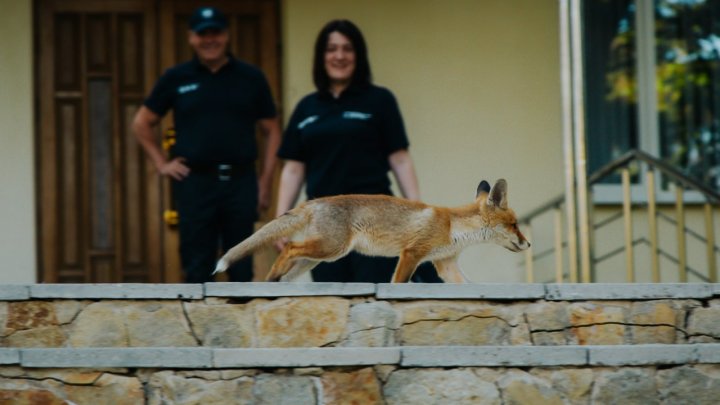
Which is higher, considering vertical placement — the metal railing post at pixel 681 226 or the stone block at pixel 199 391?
the metal railing post at pixel 681 226

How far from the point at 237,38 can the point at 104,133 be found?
1144 millimetres

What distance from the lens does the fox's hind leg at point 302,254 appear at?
5.65 metres

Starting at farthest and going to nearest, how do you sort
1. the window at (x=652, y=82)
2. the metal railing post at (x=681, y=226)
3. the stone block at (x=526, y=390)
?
the window at (x=652, y=82), the metal railing post at (x=681, y=226), the stone block at (x=526, y=390)

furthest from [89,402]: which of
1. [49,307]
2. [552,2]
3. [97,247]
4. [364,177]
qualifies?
[552,2]

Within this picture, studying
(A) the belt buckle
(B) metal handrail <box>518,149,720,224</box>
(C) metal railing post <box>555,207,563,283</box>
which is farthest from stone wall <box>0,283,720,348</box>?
(C) metal railing post <box>555,207,563,283</box>

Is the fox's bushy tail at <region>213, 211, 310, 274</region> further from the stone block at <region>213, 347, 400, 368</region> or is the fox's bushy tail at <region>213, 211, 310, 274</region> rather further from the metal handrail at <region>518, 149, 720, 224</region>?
the metal handrail at <region>518, 149, 720, 224</region>

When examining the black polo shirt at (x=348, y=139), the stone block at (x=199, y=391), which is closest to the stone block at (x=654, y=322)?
the stone block at (x=199, y=391)

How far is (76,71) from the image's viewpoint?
931 centimetres

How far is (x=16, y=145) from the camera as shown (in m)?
9.09

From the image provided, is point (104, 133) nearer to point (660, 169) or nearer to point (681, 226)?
point (660, 169)

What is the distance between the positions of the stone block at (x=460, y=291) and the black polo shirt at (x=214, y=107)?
217 centimetres

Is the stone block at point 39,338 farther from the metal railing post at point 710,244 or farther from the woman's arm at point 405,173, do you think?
the metal railing post at point 710,244

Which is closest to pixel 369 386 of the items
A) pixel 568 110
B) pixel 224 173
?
pixel 568 110

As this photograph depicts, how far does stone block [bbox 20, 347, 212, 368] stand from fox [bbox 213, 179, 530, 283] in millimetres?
500
